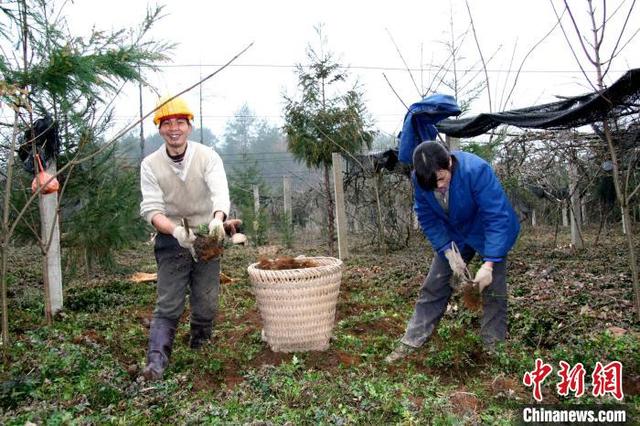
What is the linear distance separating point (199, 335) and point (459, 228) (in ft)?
6.58

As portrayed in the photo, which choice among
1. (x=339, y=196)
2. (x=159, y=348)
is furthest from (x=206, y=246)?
(x=339, y=196)

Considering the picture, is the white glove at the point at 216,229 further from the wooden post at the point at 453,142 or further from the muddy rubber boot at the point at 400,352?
the wooden post at the point at 453,142

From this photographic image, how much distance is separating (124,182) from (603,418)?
6.38 m

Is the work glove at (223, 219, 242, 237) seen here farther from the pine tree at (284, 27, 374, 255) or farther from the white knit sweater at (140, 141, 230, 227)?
the pine tree at (284, 27, 374, 255)

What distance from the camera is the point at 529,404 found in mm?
2691

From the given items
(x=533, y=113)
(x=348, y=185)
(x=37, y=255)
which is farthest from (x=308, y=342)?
(x=37, y=255)

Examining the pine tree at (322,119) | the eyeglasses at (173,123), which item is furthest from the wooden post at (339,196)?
the eyeglasses at (173,123)

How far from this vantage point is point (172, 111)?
3416mm

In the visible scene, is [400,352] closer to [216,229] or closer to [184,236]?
[216,229]

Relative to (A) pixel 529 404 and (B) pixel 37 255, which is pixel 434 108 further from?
(B) pixel 37 255

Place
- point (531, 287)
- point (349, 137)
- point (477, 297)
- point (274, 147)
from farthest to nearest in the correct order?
point (274, 147), point (349, 137), point (531, 287), point (477, 297)

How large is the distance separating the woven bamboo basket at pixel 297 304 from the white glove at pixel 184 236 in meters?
0.53

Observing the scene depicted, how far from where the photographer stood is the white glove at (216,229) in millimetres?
3213

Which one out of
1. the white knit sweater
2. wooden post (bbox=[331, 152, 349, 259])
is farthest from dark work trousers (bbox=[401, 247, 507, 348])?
wooden post (bbox=[331, 152, 349, 259])
